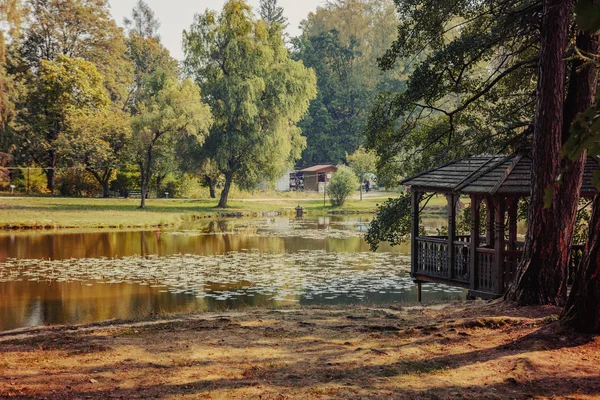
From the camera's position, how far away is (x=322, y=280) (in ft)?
69.3

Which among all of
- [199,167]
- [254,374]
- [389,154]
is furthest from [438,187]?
[199,167]

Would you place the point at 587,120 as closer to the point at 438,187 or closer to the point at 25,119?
Answer: the point at 438,187

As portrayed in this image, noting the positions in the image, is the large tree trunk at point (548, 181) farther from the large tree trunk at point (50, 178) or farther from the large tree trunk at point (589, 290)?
the large tree trunk at point (50, 178)

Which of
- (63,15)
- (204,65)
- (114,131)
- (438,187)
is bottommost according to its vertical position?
(438,187)

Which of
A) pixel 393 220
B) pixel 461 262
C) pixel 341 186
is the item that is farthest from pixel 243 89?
pixel 461 262

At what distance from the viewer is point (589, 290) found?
7.47m

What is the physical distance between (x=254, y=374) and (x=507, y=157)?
9.21 metres

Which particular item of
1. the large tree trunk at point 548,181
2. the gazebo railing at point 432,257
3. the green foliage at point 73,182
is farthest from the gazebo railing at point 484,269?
the green foliage at point 73,182

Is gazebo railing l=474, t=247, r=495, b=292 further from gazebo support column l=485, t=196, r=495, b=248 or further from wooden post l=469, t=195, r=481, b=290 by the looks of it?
gazebo support column l=485, t=196, r=495, b=248

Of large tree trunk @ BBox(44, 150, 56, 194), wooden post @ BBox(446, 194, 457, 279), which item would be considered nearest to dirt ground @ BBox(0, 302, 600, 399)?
wooden post @ BBox(446, 194, 457, 279)

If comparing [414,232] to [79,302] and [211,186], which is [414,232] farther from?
[211,186]

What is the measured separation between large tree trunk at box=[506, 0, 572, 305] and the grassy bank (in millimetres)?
29860

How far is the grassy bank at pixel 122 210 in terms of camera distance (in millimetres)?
35875

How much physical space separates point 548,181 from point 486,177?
335cm
